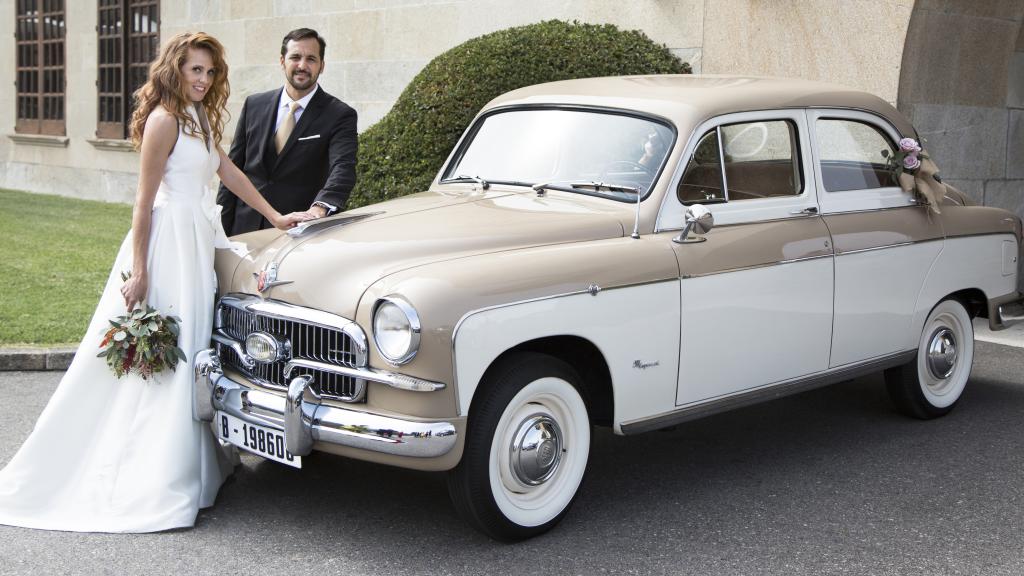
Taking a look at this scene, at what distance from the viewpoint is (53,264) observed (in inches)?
422

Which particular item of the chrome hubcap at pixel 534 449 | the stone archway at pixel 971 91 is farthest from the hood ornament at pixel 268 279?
the stone archway at pixel 971 91

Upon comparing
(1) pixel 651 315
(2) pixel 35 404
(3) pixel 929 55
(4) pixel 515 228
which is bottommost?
(2) pixel 35 404

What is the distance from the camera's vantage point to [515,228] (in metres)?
4.67

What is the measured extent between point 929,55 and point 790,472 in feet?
17.3

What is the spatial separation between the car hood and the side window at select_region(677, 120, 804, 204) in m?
0.42

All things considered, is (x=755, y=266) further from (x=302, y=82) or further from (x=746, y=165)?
(x=302, y=82)

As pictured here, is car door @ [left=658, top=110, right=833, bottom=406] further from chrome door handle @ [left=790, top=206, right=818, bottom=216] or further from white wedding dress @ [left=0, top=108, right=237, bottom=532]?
white wedding dress @ [left=0, top=108, right=237, bottom=532]

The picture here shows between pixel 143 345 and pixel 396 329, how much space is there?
3.86 feet

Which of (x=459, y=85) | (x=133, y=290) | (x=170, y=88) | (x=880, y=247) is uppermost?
(x=459, y=85)

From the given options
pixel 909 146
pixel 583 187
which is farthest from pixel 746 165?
pixel 909 146

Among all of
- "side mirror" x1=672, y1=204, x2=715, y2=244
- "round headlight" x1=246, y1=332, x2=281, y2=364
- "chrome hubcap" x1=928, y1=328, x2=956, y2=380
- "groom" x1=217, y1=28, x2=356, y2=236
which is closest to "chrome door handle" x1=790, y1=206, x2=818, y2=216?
"side mirror" x1=672, y1=204, x2=715, y2=244

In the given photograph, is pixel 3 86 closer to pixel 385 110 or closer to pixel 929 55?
pixel 385 110

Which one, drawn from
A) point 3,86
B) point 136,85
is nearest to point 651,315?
point 136,85

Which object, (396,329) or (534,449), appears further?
(534,449)
